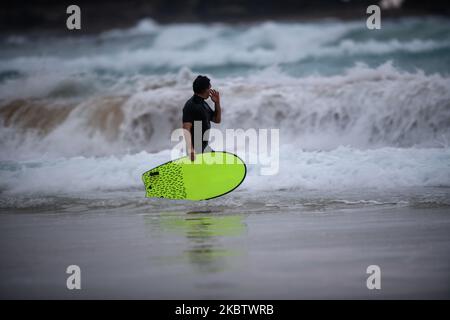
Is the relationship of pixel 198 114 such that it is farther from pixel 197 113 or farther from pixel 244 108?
pixel 244 108

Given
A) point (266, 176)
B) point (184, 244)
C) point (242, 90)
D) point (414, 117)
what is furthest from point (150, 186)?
point (242, 90)

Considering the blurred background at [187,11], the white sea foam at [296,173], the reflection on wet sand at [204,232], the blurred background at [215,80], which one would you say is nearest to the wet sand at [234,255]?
the reflection on wet sand at [204,232]

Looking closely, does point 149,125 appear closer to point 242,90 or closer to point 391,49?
point 242,90

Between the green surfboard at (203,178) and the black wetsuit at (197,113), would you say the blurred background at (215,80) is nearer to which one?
the green surfboard at (203,178)

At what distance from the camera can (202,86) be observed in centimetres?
573

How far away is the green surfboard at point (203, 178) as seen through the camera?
246 inches

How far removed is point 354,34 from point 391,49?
1.02m

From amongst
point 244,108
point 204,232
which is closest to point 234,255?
point 204,232

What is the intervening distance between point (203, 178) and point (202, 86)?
954 millimetres

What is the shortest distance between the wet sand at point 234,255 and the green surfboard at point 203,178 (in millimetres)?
859

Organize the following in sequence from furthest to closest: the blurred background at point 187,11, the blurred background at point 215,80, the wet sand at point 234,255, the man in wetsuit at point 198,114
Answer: the blurred background at point 187,11 → the blurred background at point 215,80 → the man in wetsuit at point 198,114 → the wet sand at point 234,255

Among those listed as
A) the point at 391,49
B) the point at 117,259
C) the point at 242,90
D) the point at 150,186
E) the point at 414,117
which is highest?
the point at 391,49

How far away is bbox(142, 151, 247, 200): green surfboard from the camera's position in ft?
→ 20.5

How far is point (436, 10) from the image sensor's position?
15156mm
